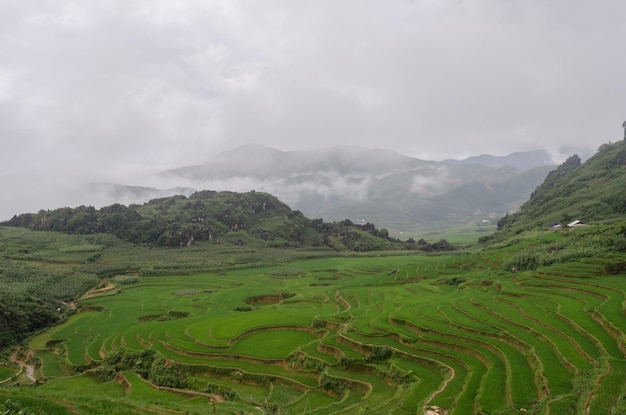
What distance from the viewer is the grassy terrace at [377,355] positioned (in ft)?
71.6

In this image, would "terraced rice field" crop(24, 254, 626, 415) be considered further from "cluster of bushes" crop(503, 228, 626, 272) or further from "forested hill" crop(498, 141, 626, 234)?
"forested hill" crop(498, 141, 626, 234)

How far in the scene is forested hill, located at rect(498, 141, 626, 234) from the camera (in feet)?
358

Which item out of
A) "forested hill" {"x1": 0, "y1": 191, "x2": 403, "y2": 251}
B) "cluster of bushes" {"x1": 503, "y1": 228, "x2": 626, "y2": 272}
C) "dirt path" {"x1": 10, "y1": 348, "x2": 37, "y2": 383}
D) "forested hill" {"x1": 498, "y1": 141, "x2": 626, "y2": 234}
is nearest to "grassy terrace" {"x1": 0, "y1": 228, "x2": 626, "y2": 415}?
"dirt path" {"x1": 10, "y1": 348, "x2": 37, "y2": 383}

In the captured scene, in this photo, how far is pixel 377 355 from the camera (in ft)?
106

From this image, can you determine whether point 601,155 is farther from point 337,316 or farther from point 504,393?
point 504,393

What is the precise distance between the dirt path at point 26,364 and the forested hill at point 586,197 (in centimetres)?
12043

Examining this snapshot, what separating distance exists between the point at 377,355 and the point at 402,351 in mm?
2125

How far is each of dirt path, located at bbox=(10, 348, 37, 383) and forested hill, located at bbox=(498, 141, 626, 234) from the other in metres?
120

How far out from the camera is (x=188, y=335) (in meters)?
43.8

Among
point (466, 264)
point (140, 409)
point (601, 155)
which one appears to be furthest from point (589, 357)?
point (601, 155)

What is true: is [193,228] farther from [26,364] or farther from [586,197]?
[586,197]

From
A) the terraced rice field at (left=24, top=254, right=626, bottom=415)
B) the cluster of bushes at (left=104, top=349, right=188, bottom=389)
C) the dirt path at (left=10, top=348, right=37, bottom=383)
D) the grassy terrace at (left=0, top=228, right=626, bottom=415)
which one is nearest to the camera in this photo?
the grassy terrace at (left=0, top=228, right=626, bottom=415)

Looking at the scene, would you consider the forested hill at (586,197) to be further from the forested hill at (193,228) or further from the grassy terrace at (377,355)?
the grassy terrace at (377,355)

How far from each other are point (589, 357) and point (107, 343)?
162ft
